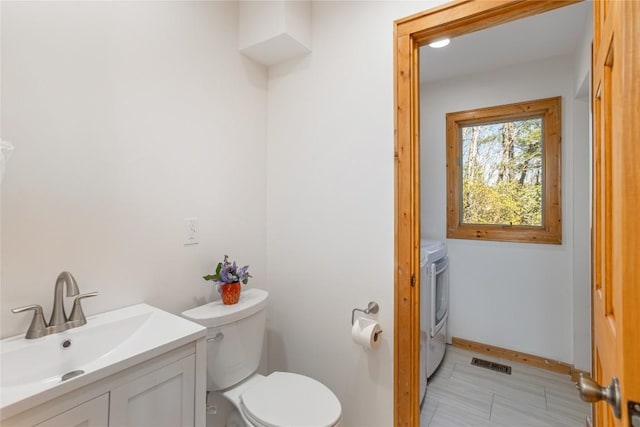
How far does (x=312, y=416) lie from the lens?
A: 1246 mm

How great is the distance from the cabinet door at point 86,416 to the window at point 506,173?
2861mm

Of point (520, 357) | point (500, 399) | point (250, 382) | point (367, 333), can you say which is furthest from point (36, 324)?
point (520, 357)

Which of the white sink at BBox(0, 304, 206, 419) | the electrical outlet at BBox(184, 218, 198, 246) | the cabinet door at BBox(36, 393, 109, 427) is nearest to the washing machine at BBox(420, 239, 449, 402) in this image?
the electrical outlet at BBox(184, 218, 198, 246)

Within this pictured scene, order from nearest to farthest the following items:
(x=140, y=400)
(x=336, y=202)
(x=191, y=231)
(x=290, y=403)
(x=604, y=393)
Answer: (x=604, y=393), (x=140, y=400), (x=290, y=403), (x=191, y=231), (x=336, y=202)

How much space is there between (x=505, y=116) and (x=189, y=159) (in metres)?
2.63

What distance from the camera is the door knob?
0.55m

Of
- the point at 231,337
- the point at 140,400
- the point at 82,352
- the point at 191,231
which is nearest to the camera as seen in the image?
the point at 140,400

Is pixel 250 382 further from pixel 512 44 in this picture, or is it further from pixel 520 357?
pixel 512 44

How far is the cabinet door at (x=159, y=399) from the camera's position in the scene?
0.91 meters

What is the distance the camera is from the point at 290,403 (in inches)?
52.2

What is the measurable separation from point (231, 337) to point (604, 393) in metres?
1.29

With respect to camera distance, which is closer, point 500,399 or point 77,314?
point 77,314

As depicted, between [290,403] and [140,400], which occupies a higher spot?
[140,400]

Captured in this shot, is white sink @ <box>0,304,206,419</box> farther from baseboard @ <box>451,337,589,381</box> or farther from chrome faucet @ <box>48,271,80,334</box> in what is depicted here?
baseboard @ <box>451,337,589,381</box>
